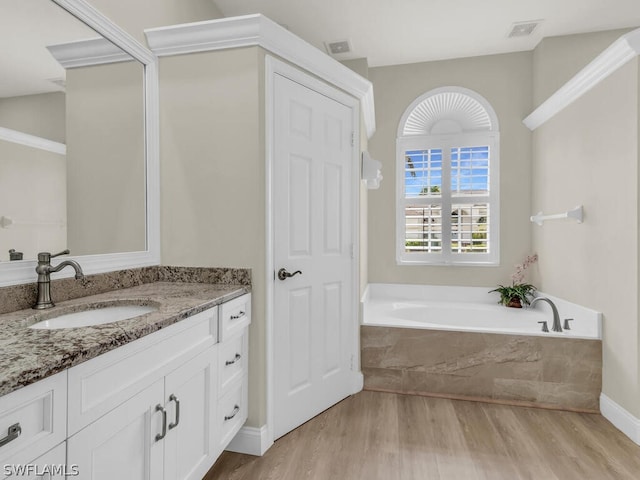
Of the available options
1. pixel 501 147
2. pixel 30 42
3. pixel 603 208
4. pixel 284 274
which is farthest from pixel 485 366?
pixel 30 42

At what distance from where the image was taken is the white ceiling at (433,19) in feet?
9.32

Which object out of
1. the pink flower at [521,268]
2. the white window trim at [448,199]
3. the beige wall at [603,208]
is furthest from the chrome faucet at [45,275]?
the pink flower at [521,268]

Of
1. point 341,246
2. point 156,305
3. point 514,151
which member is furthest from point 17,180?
point 514,151

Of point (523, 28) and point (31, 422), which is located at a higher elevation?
point (523, 28)

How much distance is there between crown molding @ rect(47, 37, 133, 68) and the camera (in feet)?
5.17

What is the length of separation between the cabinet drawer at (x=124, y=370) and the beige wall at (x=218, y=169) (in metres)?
0.59

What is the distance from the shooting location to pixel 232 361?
180cm

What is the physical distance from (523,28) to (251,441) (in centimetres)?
382

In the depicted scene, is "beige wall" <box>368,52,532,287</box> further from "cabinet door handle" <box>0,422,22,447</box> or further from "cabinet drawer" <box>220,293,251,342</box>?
"cabinet door handle" <box>0,422,22,447</box>

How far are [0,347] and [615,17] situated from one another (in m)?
4.40

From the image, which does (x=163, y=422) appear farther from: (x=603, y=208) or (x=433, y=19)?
(x=433, y=19)

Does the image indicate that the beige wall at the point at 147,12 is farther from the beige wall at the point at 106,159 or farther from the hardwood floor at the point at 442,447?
the hardwood floor at the point at 442,447

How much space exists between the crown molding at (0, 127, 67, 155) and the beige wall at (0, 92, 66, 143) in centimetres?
1

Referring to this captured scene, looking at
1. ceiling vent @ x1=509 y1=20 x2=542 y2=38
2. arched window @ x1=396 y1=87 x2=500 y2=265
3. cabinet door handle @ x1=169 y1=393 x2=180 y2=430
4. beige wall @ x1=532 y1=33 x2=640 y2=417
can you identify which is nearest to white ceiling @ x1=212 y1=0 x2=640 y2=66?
ceiling vent @ x1=509 y1=20 x2=542 y2=38
